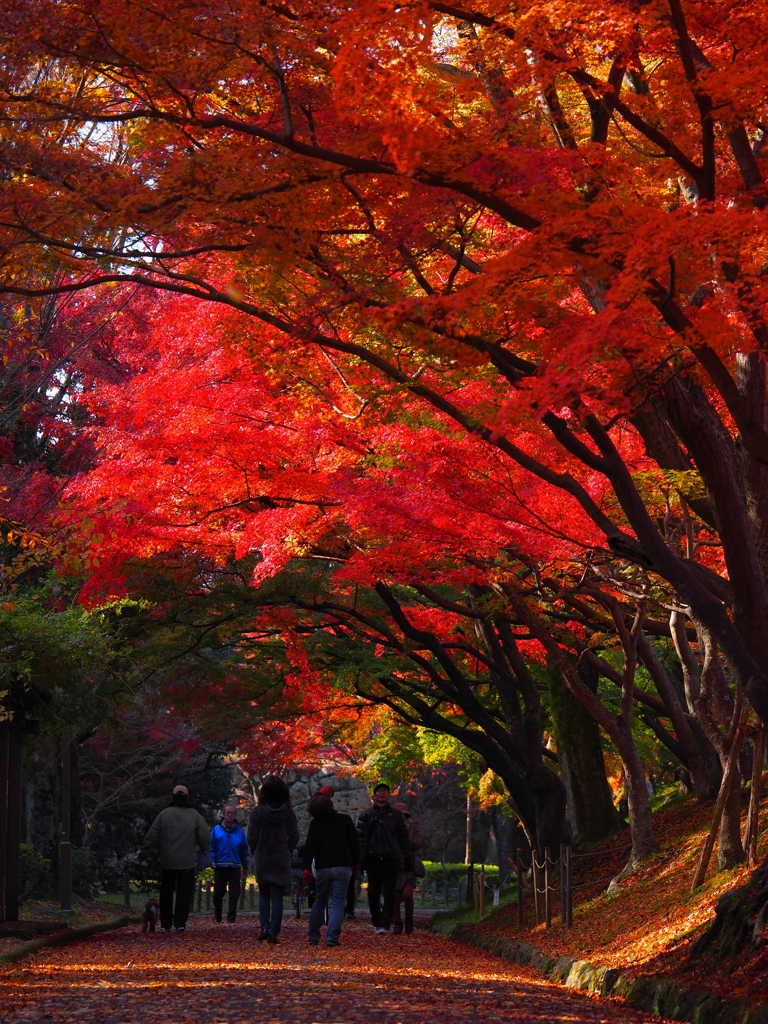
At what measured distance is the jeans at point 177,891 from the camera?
12.5 meters

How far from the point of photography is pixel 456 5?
7.66 meters

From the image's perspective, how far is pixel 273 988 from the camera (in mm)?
7109

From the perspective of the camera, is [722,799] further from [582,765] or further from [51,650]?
[582,765]

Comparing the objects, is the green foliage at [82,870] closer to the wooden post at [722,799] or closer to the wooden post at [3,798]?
the wooden post at [3,798]

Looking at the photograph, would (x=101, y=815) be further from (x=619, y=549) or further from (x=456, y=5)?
(x=456, y=5)

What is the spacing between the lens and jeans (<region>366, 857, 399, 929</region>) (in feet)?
42.6

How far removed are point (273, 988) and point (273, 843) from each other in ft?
12.4

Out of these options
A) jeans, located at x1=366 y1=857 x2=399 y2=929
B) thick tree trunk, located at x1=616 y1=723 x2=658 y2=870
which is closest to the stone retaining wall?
jeans, located at x1=366 y1=857 x2=399 y2=929

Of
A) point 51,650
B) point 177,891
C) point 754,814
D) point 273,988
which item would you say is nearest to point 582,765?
point 177,891

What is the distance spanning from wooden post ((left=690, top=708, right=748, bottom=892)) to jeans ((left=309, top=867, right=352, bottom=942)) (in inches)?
130

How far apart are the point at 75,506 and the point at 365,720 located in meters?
13.4

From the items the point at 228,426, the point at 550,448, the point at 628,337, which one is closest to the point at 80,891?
the point at 228,426

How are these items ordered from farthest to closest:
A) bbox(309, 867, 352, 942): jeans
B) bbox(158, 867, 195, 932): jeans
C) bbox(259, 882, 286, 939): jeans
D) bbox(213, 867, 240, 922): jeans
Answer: bbox(213, 867, 240, 922): jeans → bbox(158, 867, 195, 932): jeans → bbox(259, 882, 286, 939): jeans → bbox(309, 867, 352, 942): jeans

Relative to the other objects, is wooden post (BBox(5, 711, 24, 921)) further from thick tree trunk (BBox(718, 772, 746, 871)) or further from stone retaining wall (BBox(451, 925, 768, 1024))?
thick tree trunk (BBox(718, 772, 746, 871))
